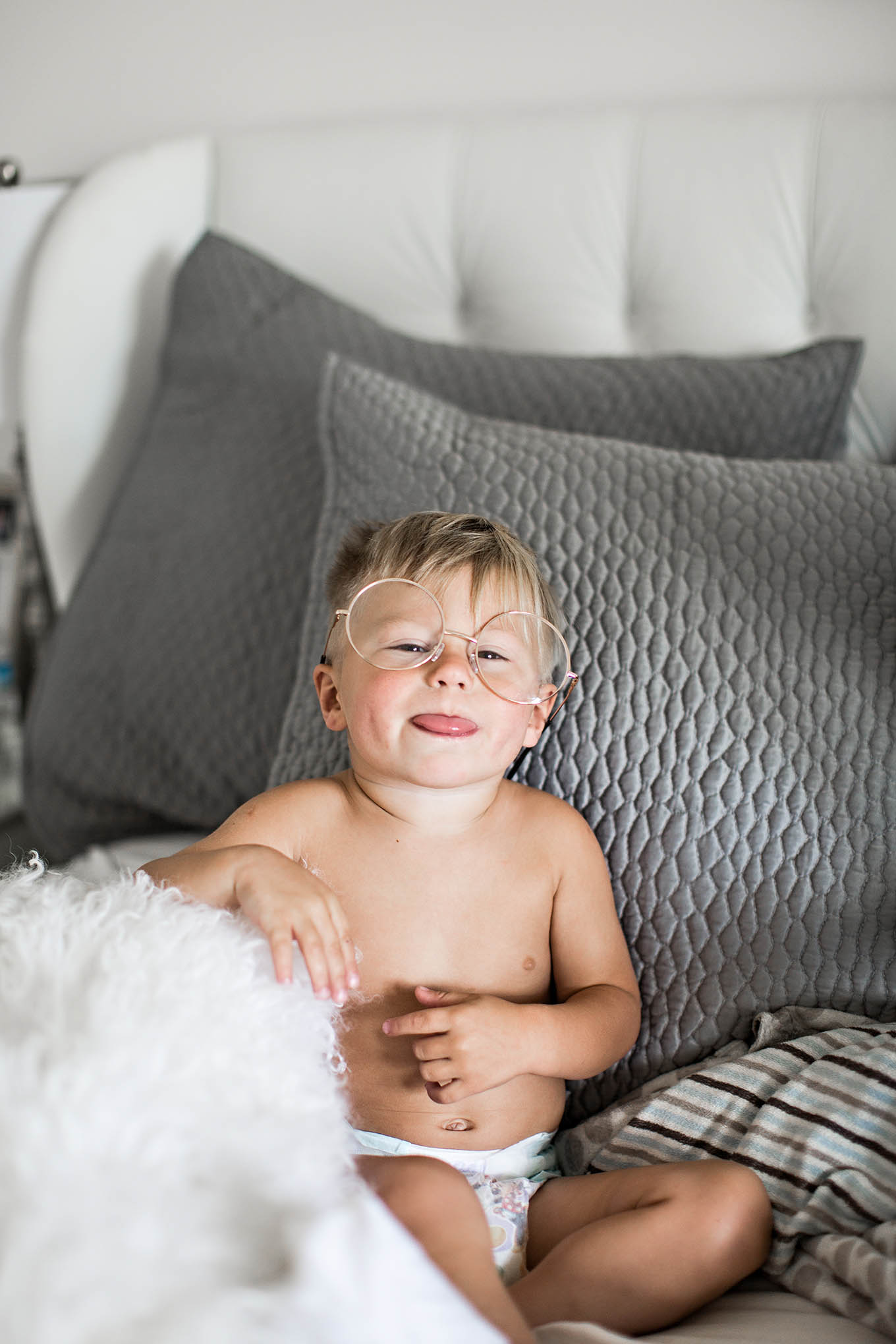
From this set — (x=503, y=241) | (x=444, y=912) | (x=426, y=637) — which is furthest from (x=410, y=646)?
(x=503, y=241)

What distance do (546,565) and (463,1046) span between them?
436 millimetres

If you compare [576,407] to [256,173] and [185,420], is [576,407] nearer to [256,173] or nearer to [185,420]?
[185,420]

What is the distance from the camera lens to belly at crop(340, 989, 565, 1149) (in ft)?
2.72

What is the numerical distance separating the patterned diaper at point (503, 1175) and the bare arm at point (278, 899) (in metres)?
0.16

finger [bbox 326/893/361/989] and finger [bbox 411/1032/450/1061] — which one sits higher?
finger [bbox 326/893/361/989]

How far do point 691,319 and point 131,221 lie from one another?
2.70 ft

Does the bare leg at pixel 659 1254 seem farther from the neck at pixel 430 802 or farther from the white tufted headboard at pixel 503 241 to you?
the white tufted headboard at pixel 503 241

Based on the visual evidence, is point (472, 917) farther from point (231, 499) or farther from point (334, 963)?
point (231, 499)

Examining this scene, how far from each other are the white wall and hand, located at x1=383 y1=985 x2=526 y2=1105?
1260 millimetres

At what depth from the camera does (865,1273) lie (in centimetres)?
66

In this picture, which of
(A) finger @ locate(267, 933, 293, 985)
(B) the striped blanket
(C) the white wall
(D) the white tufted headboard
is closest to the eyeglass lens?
(A) finger @ locate(267, 933, 293, 985)

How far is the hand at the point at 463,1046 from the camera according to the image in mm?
782

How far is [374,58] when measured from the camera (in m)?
1.54

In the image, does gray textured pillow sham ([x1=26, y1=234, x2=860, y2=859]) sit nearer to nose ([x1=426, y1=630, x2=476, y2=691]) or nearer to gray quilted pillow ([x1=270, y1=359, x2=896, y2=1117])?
gray quilted pillow ([x1=270, y1=359, x2=896, y2=1117])
